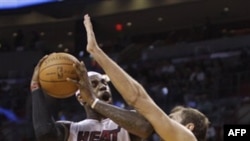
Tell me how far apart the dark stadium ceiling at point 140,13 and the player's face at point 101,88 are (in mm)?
15825

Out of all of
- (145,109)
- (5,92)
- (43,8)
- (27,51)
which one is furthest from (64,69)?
(43,8)

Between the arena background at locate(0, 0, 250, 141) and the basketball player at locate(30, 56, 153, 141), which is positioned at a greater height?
the arena background at locate(0, 0, 250, 141)

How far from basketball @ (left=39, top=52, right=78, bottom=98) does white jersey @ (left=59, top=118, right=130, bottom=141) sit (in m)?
0.50

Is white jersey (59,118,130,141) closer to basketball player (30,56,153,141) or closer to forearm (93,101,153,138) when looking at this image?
basketball player (30,56,153,141)

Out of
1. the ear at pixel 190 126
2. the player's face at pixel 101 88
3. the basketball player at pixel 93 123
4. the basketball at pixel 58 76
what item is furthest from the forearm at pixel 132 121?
the player's face at pixel 101 88

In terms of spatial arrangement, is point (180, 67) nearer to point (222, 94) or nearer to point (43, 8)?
→ point (222, 94)

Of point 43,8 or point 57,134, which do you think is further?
point 43,8

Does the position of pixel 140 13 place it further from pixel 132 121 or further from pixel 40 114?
pixel 132 121

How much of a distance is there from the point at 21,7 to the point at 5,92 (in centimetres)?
456

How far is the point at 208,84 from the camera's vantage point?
14.5m

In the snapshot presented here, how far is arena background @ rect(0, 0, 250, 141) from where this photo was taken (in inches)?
548

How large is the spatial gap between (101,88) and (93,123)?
10.5 inches

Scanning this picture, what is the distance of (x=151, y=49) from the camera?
1848cm

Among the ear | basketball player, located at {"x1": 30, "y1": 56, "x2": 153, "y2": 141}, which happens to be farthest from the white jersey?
the ear
